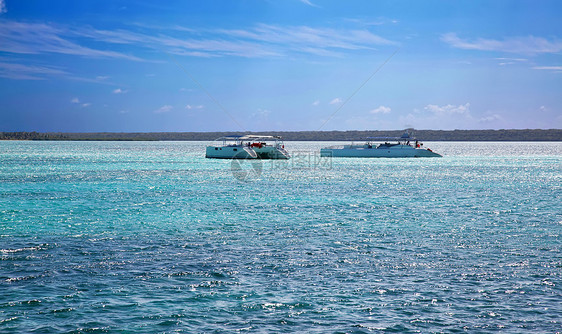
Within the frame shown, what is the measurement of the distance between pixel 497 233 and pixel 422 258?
25.3 ft

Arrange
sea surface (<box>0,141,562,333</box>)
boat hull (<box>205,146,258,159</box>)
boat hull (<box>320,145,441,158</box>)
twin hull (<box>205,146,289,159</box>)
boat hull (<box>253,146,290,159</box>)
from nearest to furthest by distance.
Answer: sea surface (<box>0,141,562,333</box>) → boat hull (<box>205,146,258,159</box>) → twin hull (<box>205,146,289,159</box>) → boat hull (<box>253,146,290,159</box>) → boat hull (<box>320,145,441,158</box>)

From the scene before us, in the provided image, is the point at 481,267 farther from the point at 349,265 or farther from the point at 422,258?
the point at 349,265

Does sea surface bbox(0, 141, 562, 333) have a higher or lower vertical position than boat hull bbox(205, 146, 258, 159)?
lower

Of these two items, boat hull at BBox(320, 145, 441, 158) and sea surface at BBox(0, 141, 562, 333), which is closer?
sea surface at BBox(0, 141, 562, 333)

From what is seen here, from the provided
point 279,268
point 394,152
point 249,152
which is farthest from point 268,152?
point 279,268

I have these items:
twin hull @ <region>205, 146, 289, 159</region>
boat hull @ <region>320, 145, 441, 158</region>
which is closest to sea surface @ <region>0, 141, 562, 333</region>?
twin hull @ <region>205, 146, 289, 159</region>

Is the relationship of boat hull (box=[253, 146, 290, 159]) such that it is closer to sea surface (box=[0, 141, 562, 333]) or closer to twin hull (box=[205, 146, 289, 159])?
twin hull (box=[205, 146, 289, 159])

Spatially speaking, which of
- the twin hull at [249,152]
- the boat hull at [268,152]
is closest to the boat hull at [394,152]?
the twin hull at [249,152]

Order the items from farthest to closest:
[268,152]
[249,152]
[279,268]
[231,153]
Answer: [231,153] → [268,152] → [249,152] → [279,268]

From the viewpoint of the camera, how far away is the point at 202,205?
38.1 metres

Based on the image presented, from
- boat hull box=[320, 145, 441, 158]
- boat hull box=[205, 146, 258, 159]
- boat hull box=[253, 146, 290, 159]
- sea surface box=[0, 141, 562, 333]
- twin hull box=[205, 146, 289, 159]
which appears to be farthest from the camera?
boat hull box=[320, 145, 441, 158]

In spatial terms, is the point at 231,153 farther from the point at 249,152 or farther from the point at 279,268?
the point at 279,268

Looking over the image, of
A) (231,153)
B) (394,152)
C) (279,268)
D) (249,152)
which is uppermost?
(394,152)

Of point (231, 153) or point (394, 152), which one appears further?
point (394, 152)
